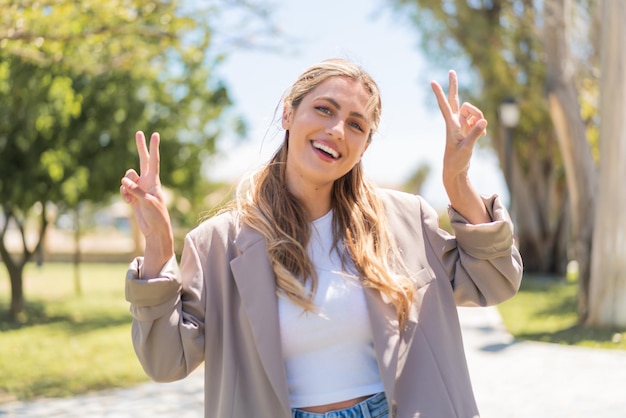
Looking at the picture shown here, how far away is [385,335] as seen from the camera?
2283mm

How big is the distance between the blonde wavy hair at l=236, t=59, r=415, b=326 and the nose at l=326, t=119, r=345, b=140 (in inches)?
4.9

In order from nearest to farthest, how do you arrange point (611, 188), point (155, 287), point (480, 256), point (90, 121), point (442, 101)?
point (155, 287)
point (480, 256)
point (442, 101)
point (611, 188)
point (90, 121)

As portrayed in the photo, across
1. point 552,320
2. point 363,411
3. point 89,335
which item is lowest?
point 89,335

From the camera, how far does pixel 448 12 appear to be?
19.7 metres

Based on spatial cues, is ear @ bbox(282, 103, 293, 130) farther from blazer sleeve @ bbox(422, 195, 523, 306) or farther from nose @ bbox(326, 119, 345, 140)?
blazer sleeve @ bbox(422, 195, 523, 306)

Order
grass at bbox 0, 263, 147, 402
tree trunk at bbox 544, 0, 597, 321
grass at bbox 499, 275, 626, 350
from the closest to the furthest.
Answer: grass at bbox 0, 263, 147, 402
grass at bbox 499, 275, 626, 350
tree trunk at bbox 544, 0, 597, 321

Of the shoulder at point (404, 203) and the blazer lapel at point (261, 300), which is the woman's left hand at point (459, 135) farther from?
the blazer lapel at point (261, 300)

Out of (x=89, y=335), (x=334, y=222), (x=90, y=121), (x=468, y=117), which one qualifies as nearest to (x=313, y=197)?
(x=334, y=222)


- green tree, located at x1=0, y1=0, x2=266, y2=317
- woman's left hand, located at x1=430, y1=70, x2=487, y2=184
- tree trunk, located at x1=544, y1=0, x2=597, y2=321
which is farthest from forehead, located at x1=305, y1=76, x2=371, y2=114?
tree trunk, located at x1=544, y1=0, x2=597, y2=321

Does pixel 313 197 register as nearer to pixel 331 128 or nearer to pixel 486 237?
pixel 331 128

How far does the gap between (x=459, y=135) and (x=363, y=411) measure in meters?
0.89

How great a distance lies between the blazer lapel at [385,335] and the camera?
7.36 ft

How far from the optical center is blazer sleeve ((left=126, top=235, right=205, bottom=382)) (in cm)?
218

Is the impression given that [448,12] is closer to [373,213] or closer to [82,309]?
[82,309]
